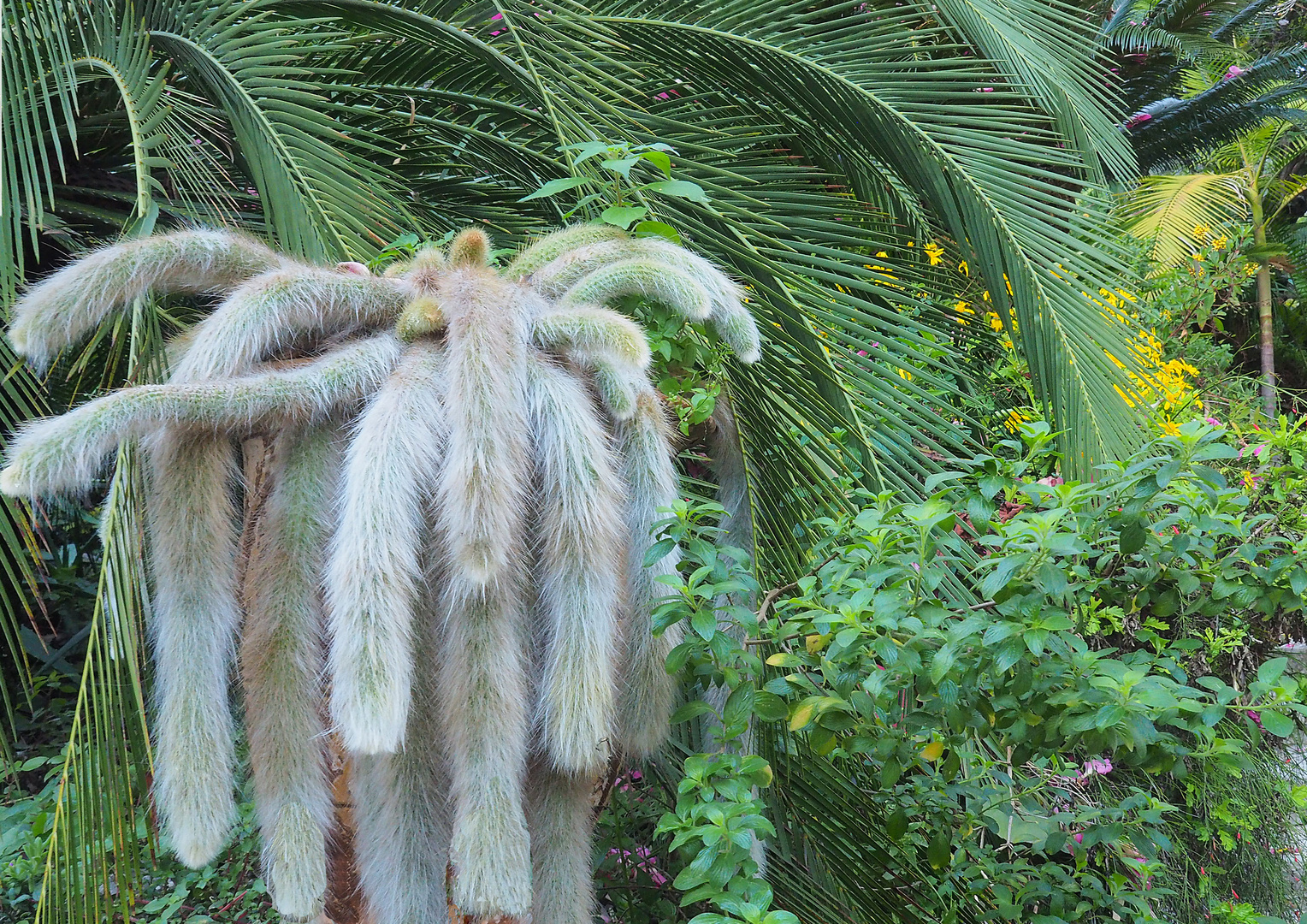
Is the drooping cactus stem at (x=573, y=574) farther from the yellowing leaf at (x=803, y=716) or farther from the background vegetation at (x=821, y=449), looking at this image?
the yellowing leaf at (x=803, y=716)

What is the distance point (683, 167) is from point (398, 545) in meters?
1.53

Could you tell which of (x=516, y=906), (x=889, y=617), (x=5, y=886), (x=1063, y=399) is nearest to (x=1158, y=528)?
(x=889, y=617)

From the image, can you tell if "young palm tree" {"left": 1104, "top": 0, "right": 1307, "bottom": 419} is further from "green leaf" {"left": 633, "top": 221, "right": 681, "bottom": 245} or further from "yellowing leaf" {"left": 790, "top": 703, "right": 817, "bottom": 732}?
"yellowing leaf" {"left": 790, "top": 703, "right": 817, "bottom": 732}

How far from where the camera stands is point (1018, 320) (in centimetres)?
229

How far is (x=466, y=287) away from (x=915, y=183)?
1.55 m

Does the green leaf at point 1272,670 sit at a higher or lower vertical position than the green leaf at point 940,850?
higher

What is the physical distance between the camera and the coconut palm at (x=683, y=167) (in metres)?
1.90

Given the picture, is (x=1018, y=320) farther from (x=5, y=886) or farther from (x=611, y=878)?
(x=5, y=886)

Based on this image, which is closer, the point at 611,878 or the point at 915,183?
the point at 915,183

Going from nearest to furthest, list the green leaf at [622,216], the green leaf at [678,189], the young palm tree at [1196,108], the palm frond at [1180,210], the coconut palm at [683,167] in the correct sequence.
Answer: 1. the green leaf at [622,216]
2. the green leaf at [678,189]
3. the coconut palm at [683,167]
4. the palm frond at [1180,210]
5. the young palm tree at [1196,108]

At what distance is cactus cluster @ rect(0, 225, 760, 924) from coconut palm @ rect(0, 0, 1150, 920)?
466 millimetres

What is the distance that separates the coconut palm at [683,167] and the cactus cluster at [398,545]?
466 millimetres

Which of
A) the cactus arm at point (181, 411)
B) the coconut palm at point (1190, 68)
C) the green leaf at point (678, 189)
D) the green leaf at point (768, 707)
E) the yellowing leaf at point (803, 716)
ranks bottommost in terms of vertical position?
the green leaf at point (768, 707)

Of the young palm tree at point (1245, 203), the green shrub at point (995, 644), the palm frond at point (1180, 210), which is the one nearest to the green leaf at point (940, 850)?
the green shrub at point (995, 644)
